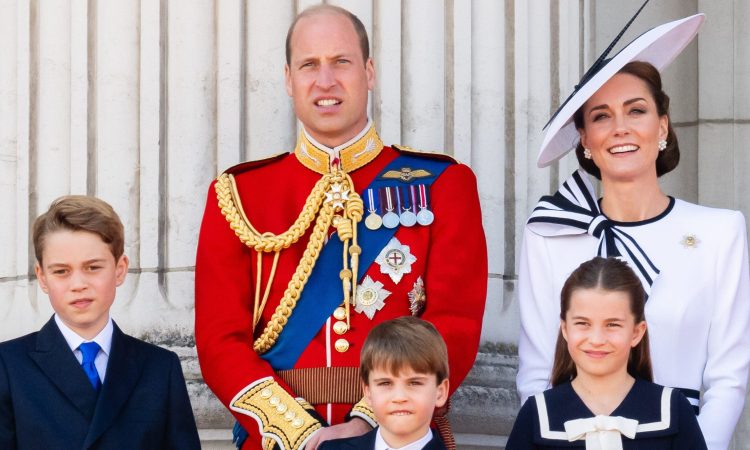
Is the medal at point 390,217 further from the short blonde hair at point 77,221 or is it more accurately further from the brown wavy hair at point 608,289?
the short blonde hair at point 77,221

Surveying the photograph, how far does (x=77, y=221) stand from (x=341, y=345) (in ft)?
2.67

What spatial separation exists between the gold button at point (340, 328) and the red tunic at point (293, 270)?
0.01 m

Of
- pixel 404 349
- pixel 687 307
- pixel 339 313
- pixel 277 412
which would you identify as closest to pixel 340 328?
pixel 339 313

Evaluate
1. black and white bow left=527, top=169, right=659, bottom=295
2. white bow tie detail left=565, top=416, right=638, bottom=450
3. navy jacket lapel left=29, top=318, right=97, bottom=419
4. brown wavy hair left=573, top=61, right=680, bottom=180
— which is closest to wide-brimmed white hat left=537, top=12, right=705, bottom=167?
brown wavy hair left=573, top=61, right=680, bottom=180

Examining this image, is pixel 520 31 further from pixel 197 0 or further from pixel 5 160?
pixel 5 160

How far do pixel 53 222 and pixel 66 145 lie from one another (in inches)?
50.3

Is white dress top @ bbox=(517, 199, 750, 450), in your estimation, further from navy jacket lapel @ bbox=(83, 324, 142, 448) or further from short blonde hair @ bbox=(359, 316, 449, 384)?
navy jacket lapel @ bbox=(83, 324, 142, 448)

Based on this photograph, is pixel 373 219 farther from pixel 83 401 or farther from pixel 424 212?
pixel 83 401

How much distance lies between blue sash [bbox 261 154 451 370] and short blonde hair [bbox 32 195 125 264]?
21.8 inches

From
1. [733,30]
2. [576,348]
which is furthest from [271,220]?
[733,30]

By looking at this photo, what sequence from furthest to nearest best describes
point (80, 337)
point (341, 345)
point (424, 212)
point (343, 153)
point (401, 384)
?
1. point (343, 153)
2. point (424, 212)
3. point (341, 345)
4. point (80, 337)
5. point (401, 384)

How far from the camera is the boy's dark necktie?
462cm

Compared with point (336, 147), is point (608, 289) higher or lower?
lower

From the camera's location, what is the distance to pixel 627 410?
4508 millimetres
